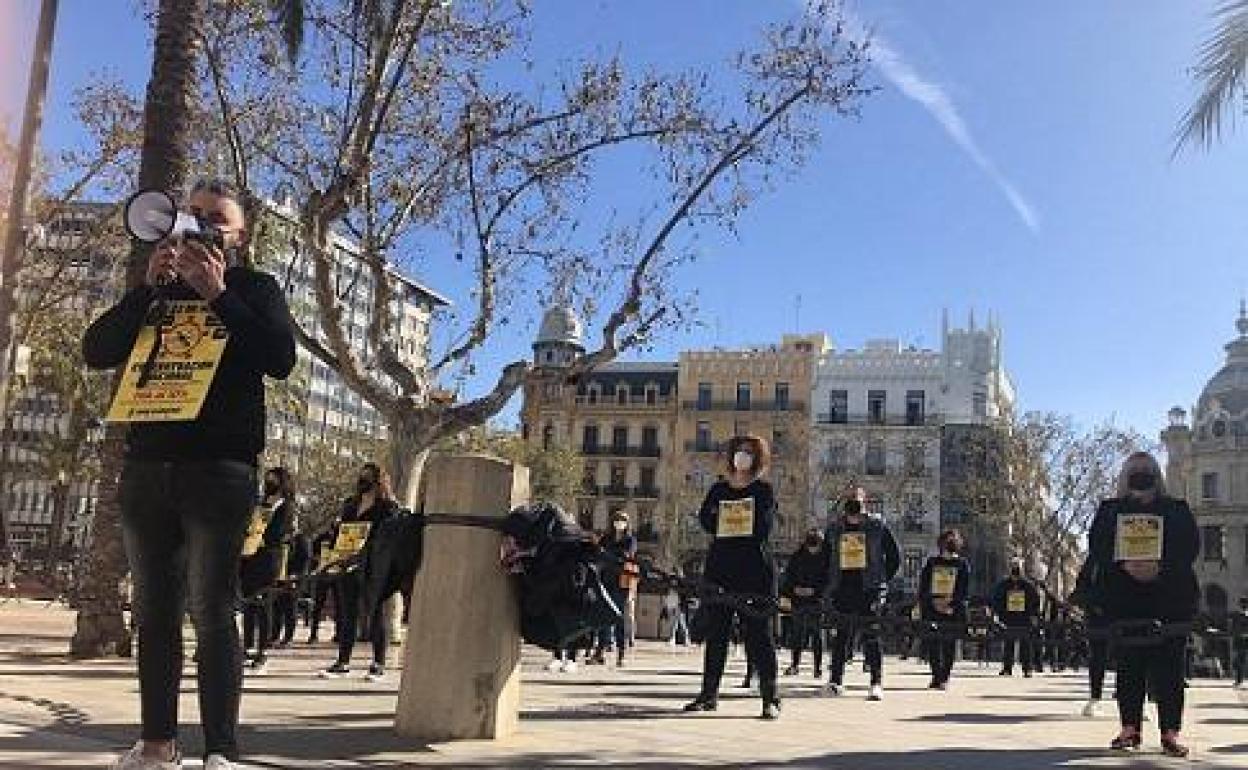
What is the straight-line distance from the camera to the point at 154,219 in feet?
14.0

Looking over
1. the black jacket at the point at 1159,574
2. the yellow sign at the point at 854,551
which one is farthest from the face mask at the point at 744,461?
the yellow sign at the point at 854,551

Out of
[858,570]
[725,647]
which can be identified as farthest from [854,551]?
[725,647]

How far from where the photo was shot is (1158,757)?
7.72 meters

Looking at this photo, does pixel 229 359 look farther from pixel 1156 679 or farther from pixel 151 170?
pixel 151 170

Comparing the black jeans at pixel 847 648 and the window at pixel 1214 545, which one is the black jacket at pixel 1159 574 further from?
the window at pixel 1214 545

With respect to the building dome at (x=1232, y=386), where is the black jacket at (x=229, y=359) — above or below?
below

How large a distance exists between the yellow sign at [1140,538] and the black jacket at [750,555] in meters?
2.24

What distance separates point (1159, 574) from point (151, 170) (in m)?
8.50

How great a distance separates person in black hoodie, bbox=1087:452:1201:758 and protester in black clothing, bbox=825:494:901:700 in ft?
13.0

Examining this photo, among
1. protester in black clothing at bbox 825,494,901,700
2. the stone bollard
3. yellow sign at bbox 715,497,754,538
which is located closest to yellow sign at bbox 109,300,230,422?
the stone bollard

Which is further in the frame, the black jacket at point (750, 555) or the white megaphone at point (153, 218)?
the black jacket at point (750, 555)

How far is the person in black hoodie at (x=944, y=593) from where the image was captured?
48.5 feet

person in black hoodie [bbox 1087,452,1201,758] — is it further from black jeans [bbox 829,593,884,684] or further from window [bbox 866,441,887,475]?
window [bbox 866,441,887,475]

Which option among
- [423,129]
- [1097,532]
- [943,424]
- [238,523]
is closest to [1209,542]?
[943,424]
